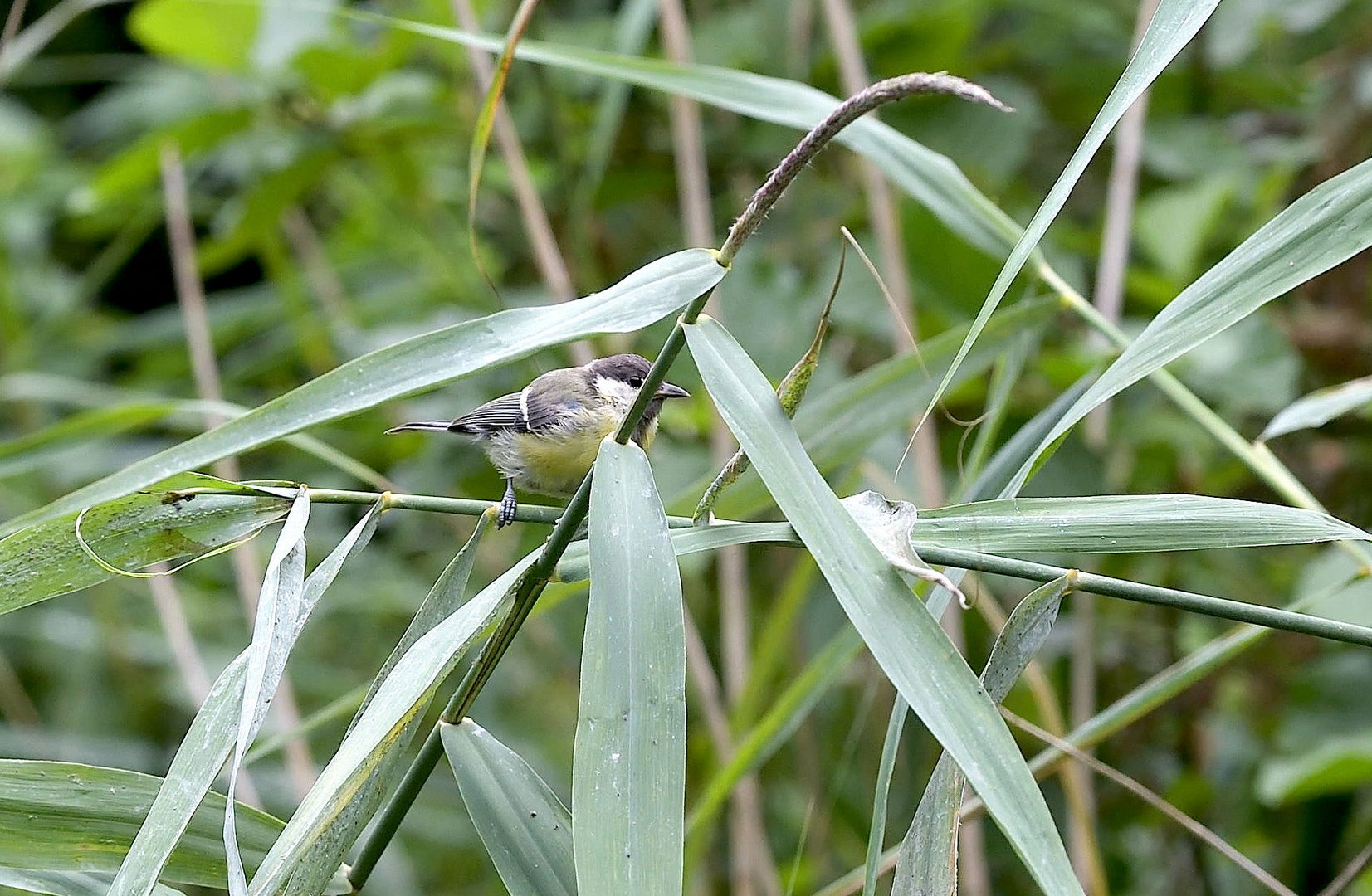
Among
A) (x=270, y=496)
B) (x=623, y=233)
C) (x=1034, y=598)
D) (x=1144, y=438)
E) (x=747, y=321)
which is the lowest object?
(x=1034, y=598)

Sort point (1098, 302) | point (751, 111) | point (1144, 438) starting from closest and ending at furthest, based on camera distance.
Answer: point (751, 111), point (1098, 302), point (1144, 438)

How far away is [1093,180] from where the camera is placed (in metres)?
2.60

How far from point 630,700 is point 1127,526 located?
1.21 ft

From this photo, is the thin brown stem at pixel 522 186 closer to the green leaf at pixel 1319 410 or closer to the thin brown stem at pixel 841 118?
the green leaf at pixel 1319 410

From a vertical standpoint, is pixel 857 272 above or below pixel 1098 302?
above

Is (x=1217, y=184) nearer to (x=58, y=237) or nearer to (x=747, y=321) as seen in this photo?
(x=747, y=321)

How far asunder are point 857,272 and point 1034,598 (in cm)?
137

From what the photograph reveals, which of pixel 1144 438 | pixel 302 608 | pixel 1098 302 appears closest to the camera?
pixel 302 608

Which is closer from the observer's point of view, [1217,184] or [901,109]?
[1217,184]

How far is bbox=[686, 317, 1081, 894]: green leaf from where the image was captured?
670mm

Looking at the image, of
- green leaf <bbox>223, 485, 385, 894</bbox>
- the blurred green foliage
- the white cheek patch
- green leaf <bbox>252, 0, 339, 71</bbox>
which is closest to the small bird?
the white cheek patch

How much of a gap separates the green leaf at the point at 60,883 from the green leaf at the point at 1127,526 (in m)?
0.60

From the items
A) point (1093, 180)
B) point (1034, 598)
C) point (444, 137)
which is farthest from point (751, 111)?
point (1093, 180)

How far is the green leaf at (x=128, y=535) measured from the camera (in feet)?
2.73
